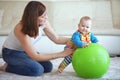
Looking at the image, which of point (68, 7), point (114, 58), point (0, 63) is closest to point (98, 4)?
point (68, 7)

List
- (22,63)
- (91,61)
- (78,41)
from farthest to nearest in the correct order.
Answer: (22,63) < (78,41) < (91,61)

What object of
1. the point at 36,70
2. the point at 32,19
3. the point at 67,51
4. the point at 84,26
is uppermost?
the point at 32,19

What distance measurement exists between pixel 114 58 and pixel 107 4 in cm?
73

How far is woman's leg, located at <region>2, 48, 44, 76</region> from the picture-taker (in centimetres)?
232

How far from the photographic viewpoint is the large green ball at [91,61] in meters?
2.11

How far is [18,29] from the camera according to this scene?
2199 millimetres

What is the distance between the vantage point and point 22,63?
7.68 feet

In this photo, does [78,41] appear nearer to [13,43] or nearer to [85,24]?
[85,24]

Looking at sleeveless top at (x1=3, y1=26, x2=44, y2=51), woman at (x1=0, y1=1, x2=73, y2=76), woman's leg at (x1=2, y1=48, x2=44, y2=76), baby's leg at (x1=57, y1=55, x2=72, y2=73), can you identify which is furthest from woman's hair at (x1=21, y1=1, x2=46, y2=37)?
baby's leg at (x1=57, y1=55, x2=72, y2=73)

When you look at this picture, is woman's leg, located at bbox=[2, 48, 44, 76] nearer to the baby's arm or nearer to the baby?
the baby

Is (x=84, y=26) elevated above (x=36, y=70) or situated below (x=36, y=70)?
above

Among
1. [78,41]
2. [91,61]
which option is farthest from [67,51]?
[91,61]

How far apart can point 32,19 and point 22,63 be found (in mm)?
426

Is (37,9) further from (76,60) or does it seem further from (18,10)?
(18,10)
